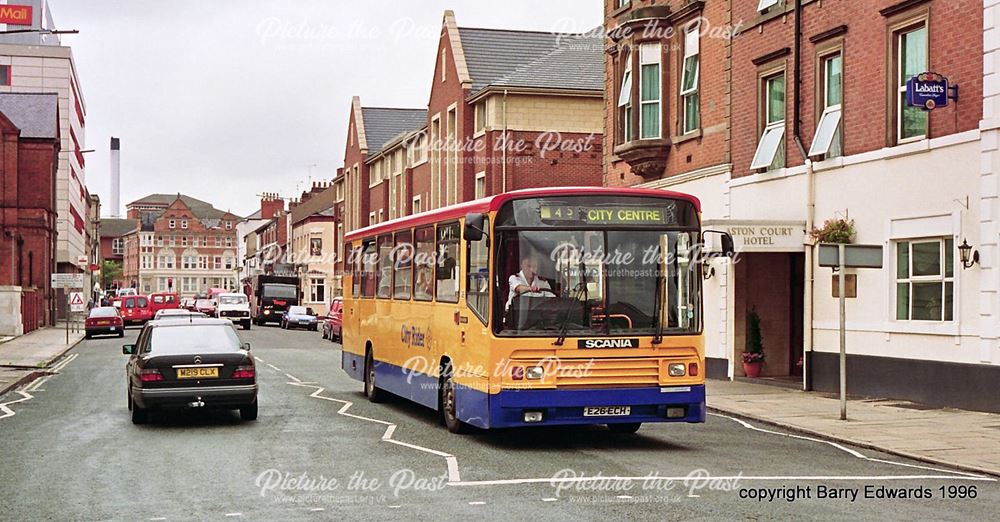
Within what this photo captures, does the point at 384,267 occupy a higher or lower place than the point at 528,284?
higher

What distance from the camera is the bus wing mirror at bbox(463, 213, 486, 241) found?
46.3ft

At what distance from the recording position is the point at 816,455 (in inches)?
553

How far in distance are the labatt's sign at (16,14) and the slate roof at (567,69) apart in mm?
43390

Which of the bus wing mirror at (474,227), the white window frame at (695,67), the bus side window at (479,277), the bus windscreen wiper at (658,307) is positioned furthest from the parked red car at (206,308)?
the bus windscreen wiper at (658,307)

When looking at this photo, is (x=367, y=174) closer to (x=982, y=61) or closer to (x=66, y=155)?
(x=66, y=155)

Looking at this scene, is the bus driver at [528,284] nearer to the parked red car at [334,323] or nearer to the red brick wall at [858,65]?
the red brick wall at [858,65]

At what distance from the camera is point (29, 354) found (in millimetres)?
37438

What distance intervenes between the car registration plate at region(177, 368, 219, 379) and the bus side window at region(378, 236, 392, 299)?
3.49m

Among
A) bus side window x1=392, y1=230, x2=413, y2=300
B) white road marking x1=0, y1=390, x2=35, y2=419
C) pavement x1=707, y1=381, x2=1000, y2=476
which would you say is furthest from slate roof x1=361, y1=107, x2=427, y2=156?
bus side window x1=392, y1=230, x2=413, y2=300

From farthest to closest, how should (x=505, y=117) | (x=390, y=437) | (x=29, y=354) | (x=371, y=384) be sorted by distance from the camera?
(x=505, y=117) → (x=29, y=354) → (x=371, y=384) → (x=390, y=437)

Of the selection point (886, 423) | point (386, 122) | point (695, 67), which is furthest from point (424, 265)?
point (386, 122)

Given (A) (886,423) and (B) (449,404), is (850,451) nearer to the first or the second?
(A) (886,423)

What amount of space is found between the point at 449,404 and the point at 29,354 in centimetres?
Answer: 2552

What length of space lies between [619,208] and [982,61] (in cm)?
774
